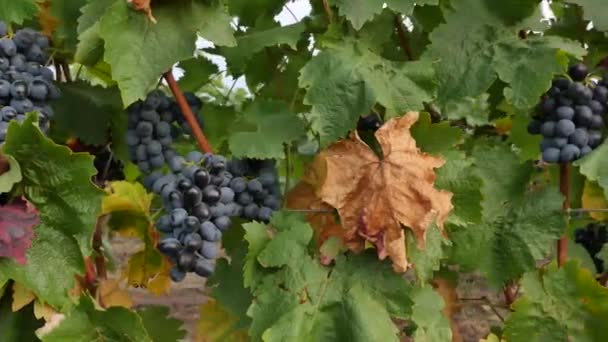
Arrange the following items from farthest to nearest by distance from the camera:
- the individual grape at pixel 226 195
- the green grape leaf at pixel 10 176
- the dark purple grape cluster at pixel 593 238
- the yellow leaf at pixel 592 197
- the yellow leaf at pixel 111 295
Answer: the dark purple grape cluster at pixel 593 238
the yellow leaf at pixel 592 197
the yellow leaf at pixel 111 295
the individual grape at pixel 226 195
the green grape leaf at pixel 10 176

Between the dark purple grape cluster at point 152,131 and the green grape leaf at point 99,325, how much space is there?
0.18 m

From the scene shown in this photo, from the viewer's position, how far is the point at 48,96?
1.13 meters

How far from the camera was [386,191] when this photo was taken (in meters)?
1.04

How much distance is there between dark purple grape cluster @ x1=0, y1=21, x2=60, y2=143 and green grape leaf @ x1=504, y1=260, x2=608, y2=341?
2.17 feet

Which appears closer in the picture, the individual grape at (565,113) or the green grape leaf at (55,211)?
the green grape leaf at (55,211)

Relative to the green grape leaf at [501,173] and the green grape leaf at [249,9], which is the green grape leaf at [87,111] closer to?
the green grape leaf at [249,9]

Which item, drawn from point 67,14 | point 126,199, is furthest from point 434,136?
point 67,14

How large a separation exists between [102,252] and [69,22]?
1.05 ft

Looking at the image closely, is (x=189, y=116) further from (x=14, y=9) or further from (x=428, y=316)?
(x=428, y=316)

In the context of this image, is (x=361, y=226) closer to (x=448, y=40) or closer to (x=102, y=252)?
(x=448, y=40)

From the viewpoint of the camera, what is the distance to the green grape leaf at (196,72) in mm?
1412

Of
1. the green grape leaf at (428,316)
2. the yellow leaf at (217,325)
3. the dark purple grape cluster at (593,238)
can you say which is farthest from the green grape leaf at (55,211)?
the dark purple grape cluster at (593,238)

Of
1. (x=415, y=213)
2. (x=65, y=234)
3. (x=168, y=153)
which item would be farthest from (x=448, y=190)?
(x=65, y=234)

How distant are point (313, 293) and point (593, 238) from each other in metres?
0.62
